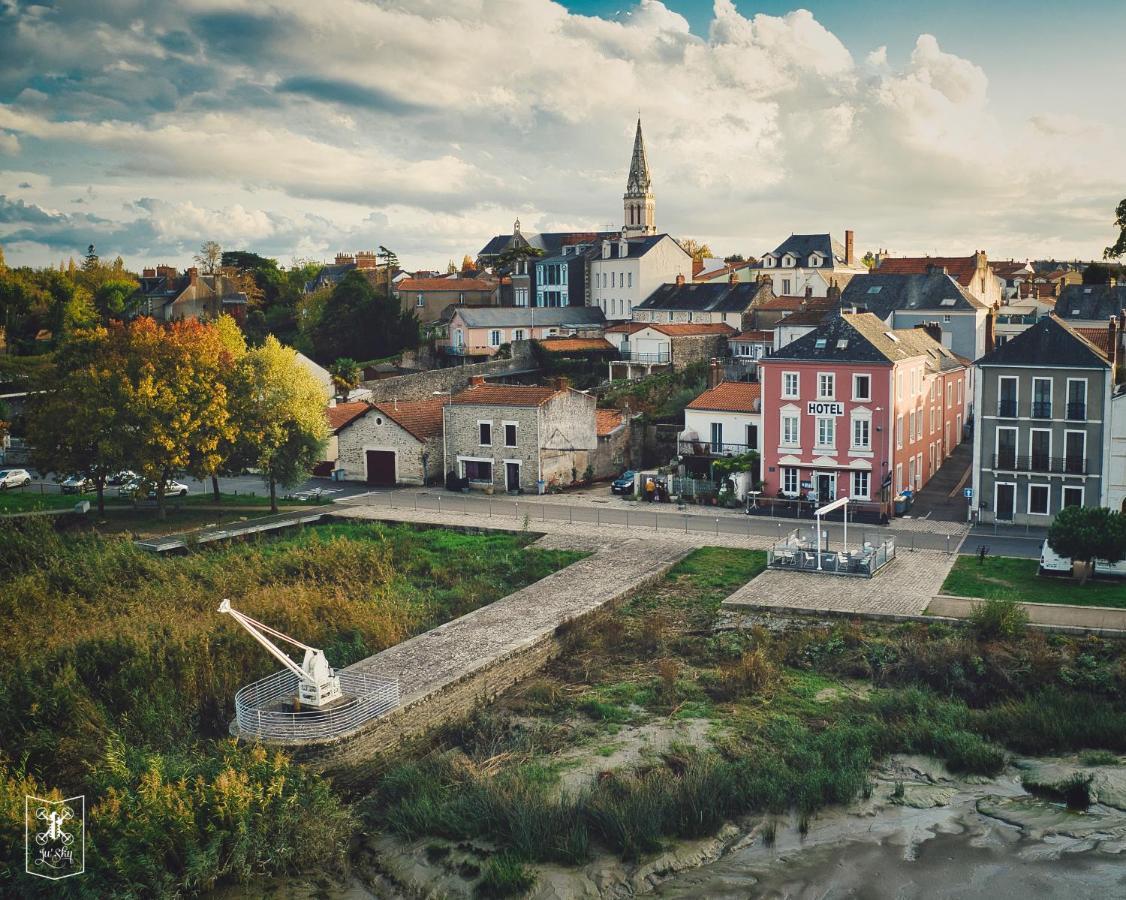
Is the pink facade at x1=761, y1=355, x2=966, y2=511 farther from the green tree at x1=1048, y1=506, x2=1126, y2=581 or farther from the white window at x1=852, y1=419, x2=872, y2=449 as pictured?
the green tree at x1=1048, y1=506, x2=1126, y2=581

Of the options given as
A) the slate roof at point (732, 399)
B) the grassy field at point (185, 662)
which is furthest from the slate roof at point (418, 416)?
the slate roof at point (732, 399)

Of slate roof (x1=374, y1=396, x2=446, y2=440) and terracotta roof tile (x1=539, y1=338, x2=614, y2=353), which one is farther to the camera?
terracotta roof tile (x1=539, y1=338, x2=614, y2=353)

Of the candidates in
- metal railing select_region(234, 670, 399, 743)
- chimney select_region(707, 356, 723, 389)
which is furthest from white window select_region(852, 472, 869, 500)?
metal railing select_region(234, 670, 399, 743)

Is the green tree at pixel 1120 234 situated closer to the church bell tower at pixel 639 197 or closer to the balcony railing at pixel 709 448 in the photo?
the balcony railing at pixel 709 448

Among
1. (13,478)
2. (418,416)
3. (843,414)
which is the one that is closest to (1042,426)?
(843,414)

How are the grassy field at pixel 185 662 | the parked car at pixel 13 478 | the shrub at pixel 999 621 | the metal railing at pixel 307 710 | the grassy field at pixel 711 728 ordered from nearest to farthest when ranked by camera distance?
the grassy field at pixel 185 662
the grassy field at pixel 711 728
the metal railing at pixel 307 710
the shrub at pixel 999 621
the parked car at pixel 13 478

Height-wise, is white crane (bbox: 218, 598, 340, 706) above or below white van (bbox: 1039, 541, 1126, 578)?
below

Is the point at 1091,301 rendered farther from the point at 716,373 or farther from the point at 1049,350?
the point at 1049,350
